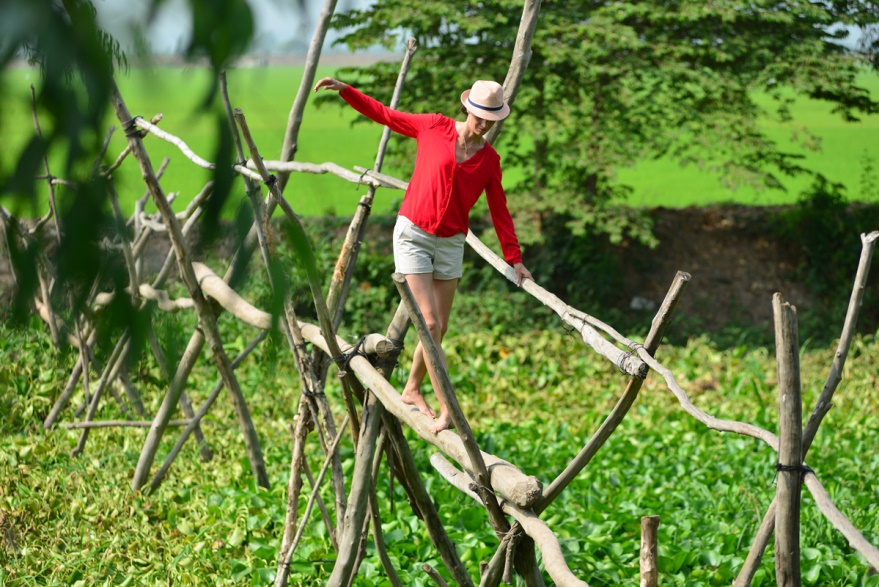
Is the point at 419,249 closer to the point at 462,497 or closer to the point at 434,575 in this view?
the point at 434,575

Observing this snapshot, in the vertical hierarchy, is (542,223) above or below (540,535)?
below

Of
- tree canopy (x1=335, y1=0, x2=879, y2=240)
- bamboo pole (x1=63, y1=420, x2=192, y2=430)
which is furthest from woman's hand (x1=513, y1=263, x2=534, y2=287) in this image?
tree canopy (x1=335, y1=0, x2=879, y2=240)

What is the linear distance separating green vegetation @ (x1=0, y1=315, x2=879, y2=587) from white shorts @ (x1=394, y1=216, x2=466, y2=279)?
0.45m

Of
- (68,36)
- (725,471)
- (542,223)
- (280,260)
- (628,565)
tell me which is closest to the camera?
(68,36)

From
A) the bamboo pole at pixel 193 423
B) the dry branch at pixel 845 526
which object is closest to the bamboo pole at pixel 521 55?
the dry branch at pixel 845 526

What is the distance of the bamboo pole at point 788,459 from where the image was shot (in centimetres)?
146

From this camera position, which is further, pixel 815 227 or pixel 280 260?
pixel 815 227

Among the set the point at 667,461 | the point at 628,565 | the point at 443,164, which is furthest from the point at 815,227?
the point at 443,164

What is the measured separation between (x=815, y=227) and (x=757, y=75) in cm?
169

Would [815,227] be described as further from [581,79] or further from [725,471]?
[725,471]

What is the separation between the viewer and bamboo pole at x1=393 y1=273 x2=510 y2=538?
1.73m

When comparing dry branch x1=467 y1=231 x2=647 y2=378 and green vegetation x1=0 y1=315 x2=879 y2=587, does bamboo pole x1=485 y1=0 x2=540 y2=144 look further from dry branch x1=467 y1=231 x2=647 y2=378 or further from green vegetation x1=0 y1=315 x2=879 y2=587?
green vegetation x1=0 y1=315 x2=879 y2=587

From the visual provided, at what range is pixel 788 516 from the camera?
5.03ft

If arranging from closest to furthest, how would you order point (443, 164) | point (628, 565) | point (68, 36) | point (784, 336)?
point (68, 36) → point (784, 336) → point (443, 164) → point (628, 565)
